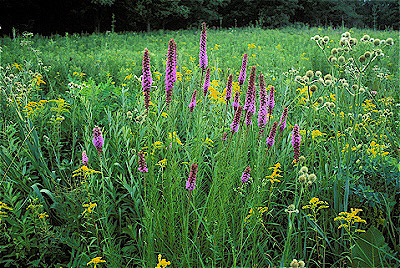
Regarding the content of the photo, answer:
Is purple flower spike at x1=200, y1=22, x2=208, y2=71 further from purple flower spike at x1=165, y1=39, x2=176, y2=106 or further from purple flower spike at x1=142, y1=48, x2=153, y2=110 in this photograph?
purple flower spike at x1=142, y1=48, x2=153, y2=110

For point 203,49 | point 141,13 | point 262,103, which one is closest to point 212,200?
point 262,103

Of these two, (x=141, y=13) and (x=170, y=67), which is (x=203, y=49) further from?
(x=141, y=13)

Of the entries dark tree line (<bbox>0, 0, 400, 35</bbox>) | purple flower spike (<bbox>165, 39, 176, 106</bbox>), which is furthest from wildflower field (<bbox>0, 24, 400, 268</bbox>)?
dark tree line (<bbox>0, 0, 400, 35</bbox>)

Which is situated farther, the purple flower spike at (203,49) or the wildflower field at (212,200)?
the purple flower spike at (203,49)

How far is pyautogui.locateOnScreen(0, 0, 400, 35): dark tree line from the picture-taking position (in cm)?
1778

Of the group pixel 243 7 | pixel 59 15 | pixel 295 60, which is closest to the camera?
pixel 295 60

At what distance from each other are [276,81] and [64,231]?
3.59m

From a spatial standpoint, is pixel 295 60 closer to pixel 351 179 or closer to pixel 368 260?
pixel 351 179

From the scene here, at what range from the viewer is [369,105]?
10.7 ft

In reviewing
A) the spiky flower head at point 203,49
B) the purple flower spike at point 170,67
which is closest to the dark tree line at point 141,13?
the spiky flower head at point 203,49

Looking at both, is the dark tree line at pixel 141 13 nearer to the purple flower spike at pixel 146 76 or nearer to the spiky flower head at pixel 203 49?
the spiky flower head at pixel 203 49

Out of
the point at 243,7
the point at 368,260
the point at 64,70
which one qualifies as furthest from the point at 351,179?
the point at 243,7

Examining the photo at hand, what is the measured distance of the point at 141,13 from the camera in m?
17.4

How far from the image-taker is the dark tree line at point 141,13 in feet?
58.3
